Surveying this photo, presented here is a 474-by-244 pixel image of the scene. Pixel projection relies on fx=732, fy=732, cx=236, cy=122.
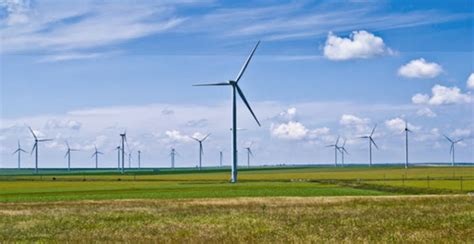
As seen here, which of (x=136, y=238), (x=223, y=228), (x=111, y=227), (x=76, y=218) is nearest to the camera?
(x=136, y=238)

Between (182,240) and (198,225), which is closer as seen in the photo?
(182,240)

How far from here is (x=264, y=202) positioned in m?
60.5

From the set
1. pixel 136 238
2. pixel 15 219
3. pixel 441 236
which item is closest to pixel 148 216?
pixel 15 219

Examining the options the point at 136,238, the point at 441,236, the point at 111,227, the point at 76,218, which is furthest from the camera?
the point at 76,218

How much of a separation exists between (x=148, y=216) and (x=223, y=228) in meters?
11.9

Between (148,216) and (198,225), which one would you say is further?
(148,216)

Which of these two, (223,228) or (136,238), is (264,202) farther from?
(136,238)

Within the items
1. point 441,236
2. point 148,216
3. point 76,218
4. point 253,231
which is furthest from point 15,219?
point 441,236

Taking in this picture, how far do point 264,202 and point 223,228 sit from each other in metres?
25.7

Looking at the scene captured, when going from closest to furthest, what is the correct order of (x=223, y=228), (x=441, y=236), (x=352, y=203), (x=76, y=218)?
(x=441, y=236)
(x=223, y=228)
(x=76, y=218)
(x=352, y=203)

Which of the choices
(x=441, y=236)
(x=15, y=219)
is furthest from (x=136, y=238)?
(x=15, y=219)

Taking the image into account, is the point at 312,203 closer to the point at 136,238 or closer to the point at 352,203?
the point at 352,203

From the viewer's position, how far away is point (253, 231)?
33.1m

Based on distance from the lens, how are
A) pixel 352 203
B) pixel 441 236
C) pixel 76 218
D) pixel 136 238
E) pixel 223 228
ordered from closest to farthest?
1. pixel 441 236
2. pixel 136 238
3. pixel 223 228
4. pixel 76 218
5. pixel 352 203
